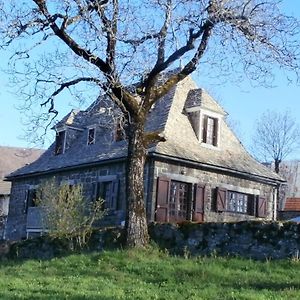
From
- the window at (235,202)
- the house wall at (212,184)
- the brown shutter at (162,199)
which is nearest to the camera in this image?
the brown shutter at (162,199)

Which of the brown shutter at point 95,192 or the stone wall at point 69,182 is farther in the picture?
the brown shutter at point 95,192

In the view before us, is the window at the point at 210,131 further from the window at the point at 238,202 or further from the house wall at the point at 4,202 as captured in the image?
the house wall at the point at 4,202

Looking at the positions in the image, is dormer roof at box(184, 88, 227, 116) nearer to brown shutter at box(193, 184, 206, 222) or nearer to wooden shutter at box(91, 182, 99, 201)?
brown shutter at box(193, 184, 206, 222)

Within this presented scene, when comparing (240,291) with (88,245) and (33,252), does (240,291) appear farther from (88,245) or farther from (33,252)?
(33,252)

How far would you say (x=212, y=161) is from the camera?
24844mm

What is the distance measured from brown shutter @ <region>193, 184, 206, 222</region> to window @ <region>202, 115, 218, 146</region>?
231 centimetres

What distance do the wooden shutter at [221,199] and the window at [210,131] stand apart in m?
2.15

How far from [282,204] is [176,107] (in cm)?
2585

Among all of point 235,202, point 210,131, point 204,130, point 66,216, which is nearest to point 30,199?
point 204,130

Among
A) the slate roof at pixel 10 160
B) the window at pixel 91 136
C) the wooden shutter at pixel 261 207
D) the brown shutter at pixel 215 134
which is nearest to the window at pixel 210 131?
the brown shutter at pixel 215 134

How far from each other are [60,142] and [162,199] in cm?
841

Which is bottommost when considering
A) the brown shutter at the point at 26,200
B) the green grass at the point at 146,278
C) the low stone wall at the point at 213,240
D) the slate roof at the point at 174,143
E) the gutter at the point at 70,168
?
the green grass at the point at 146,278

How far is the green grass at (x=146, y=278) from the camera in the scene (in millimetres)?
10828

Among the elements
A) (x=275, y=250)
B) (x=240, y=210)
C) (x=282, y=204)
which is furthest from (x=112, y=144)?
(x=282, y=204)
